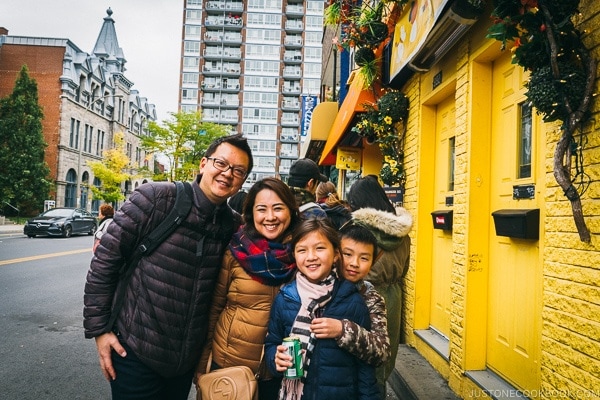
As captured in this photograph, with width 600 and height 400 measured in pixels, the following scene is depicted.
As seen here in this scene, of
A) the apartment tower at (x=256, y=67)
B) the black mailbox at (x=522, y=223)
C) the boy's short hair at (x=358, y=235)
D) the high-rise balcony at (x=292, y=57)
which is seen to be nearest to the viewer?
the boy's short hair at (x=358, y=235)

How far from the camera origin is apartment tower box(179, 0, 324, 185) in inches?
2361

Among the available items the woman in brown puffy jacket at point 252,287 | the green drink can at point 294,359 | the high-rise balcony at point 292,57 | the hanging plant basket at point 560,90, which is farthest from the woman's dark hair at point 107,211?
the high-rise balcony at point 292,57

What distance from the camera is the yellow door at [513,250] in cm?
301

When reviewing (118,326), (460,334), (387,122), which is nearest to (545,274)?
(460,334)

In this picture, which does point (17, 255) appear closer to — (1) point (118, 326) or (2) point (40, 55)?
(1) point (118, 326)

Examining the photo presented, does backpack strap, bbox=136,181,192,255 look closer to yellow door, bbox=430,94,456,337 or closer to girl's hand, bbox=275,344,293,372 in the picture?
girl's hand, bbox=275,344,293,372

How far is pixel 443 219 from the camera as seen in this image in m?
4.52

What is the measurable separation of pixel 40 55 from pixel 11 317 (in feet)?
133

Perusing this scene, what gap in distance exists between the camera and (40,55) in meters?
37.8

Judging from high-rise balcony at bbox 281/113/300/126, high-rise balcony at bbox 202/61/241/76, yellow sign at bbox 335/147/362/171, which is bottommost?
yellow sign at bbox 335/147/362/171

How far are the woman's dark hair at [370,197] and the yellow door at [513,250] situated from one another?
103 centimetres

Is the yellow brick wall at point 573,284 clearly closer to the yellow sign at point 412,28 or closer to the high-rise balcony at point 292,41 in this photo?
the yellow sign at point 412,28

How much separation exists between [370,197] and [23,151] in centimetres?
3389

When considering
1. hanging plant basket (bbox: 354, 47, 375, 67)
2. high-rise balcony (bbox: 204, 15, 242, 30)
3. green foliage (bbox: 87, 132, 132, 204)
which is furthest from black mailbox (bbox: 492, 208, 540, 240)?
high-rise balcony (bbox: 204, 15, 242, 30)
